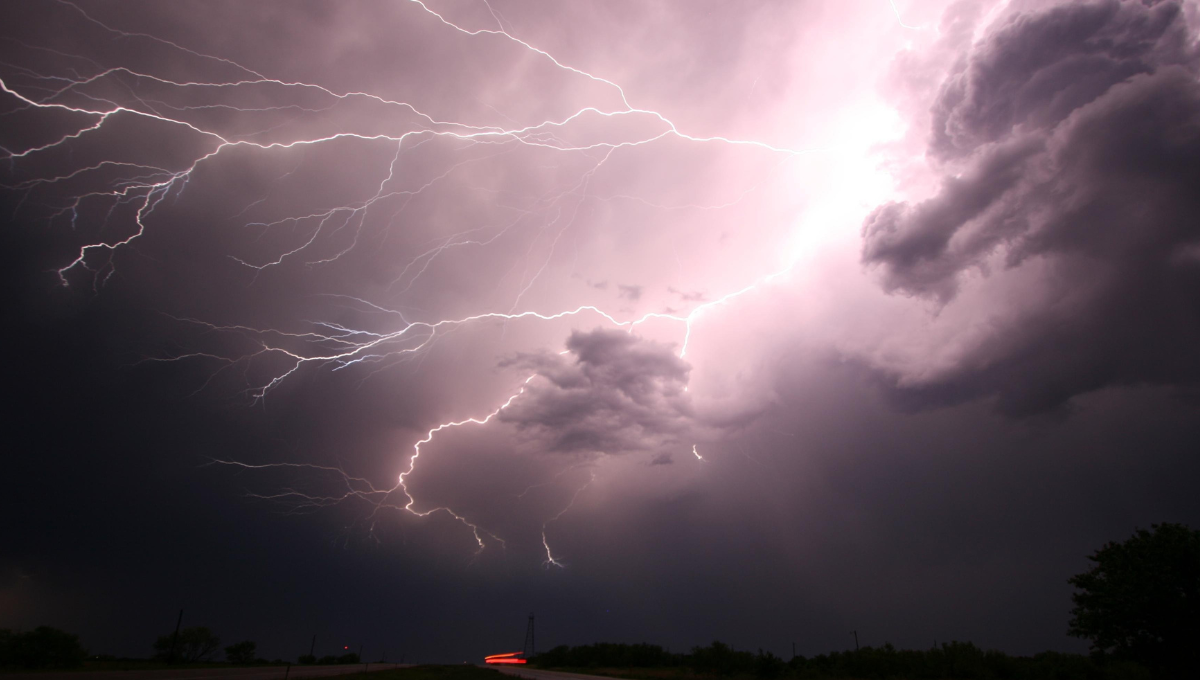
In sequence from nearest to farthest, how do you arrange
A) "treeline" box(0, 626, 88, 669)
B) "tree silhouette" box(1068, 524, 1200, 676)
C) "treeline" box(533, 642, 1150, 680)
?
"tree silhouette" box(1068, 524, 1200, 676), "treeline" box(533, 642, 1150, 680), "treeline" box(0, 626, 88, 669)

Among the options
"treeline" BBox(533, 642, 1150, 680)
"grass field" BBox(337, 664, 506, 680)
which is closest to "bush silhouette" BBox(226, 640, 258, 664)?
"grass field" BBox(337, 664, 506, 680)

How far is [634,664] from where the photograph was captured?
4412 cm

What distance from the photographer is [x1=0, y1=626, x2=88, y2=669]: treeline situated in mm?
23328

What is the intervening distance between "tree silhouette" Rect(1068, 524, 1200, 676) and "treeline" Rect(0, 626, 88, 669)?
4391cm

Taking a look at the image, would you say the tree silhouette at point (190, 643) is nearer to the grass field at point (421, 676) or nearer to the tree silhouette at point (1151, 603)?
the grass field at point (421, 676)

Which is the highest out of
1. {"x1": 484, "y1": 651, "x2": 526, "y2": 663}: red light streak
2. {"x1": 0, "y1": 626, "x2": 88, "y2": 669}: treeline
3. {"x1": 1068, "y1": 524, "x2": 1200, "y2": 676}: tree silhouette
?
{"x1": 1068, "y1": 524, "x2": 1200, "y2": 676}: tree silhouette

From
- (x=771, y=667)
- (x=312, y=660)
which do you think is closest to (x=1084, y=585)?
(x=771, y=667)

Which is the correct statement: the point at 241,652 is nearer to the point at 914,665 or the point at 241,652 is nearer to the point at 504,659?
the point at 504,659

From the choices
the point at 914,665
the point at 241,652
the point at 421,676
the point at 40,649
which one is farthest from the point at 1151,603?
the point at 241,652

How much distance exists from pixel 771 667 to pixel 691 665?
35.5 feet

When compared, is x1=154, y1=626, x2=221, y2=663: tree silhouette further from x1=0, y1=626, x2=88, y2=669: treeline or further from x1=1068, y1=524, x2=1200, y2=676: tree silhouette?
x1=1068, y1=524, x2=1200, y2=676: tree silhouette

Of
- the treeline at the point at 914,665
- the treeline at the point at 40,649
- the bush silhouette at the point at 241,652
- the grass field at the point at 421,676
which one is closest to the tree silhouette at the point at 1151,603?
the treeline at the point at 914,665

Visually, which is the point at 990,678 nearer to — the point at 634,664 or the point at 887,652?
the point at 887,652

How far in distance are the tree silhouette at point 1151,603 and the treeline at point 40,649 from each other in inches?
1729
